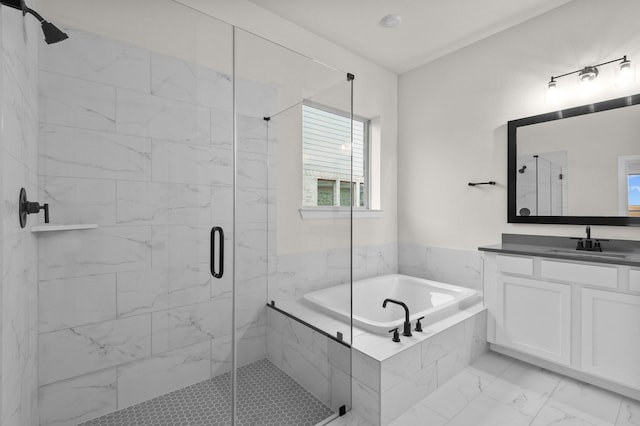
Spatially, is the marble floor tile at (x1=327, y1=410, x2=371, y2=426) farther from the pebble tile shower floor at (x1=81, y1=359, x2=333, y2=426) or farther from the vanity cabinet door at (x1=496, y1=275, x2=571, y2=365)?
the vanity cabinet door at (x1=496, y1=275, x2=571, y2=365)

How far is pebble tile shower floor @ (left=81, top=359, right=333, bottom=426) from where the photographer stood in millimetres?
1258

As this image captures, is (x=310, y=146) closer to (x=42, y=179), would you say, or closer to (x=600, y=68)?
(x=42, y=179)

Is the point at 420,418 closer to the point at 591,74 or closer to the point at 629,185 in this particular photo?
the point at 629,185

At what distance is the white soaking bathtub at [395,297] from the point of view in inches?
77.4

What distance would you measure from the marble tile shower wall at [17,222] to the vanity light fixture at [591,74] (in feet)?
10.4

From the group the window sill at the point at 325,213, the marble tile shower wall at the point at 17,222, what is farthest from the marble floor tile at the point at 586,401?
the marble tile shower wall at the point at 17,222

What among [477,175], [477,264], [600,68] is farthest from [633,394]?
[600,68]

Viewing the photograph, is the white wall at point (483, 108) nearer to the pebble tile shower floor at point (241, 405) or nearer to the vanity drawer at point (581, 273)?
the vanity drawer at point (581, 273)

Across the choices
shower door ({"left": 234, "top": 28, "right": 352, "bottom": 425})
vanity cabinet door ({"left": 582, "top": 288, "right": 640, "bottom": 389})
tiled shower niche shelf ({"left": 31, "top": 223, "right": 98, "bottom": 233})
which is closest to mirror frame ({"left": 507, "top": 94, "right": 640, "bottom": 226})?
vanity cabinet door ({"left": 582, "top": 288, "right": 640, "bottom": 389})

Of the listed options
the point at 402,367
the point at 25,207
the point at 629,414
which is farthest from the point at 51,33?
the point at 629,414

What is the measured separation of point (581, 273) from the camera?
202 centimetres

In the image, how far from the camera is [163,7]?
4.44 ft

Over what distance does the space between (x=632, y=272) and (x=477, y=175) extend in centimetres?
140

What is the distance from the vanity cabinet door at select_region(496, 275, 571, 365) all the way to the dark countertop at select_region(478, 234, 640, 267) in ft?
0.66
